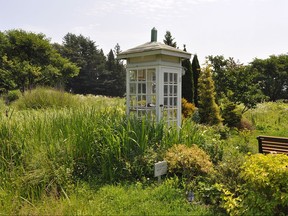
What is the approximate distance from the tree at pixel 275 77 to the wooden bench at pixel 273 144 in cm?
3050

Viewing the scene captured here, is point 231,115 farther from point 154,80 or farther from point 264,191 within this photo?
point 264,191

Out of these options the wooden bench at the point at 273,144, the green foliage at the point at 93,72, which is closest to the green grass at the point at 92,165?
the wooden bench at the point at 273,144

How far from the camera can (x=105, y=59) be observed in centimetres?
4547

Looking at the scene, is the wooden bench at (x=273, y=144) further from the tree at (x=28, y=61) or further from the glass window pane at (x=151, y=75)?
the tree at (x=28, y=61)

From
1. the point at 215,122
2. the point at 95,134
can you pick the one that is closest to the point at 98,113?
the point at 95,134

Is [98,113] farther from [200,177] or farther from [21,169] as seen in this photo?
[200,177]

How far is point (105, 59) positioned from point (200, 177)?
43.8 m

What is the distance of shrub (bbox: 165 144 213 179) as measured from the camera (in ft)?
11.9

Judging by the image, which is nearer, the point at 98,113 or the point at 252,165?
the point at 252,165

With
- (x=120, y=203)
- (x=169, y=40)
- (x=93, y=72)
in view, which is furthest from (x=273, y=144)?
(x=93, y=72)

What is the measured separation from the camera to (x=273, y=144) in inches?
186

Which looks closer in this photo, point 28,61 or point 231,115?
point 231,115

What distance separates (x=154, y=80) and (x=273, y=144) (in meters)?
2.84

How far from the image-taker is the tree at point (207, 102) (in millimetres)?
9977
